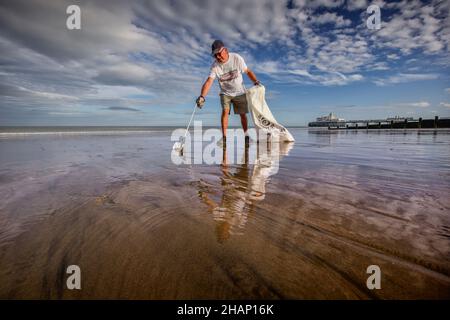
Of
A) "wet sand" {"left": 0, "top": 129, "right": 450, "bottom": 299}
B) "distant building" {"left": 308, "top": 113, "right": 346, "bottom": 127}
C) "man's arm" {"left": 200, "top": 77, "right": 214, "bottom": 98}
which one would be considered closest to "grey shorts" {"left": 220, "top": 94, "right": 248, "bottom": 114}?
"man's arm" {"left": 200, "top": 77, "right": 214, "bottom": 98}

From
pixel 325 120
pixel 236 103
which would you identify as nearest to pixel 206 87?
pixel 236 103

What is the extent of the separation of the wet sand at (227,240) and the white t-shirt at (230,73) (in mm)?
4345

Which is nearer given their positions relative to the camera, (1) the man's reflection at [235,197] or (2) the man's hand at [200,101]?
(1) the man's reflection at [235,197]

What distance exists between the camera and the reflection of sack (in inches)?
241

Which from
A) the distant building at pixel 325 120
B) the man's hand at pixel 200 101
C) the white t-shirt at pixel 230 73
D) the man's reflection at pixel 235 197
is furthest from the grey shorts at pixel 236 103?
the distant building at pixel 325 120

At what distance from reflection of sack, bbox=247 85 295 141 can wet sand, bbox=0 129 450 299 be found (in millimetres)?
4449

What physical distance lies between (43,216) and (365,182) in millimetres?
2695

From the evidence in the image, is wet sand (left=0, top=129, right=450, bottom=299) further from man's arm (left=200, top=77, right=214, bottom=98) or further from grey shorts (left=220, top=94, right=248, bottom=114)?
grey shorts (left=220, top=94, right=248, bottom=114)

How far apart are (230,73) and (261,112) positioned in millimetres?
1387

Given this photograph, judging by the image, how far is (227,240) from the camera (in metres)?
1.10

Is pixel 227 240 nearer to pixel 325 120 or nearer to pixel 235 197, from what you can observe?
pixel 235 197

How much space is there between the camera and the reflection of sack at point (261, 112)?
6.13 meters

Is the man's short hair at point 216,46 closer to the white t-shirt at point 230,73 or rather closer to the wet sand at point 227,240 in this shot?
the white t-shirt at point 230,73
